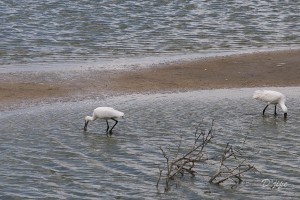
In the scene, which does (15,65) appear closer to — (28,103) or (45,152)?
(28,103)

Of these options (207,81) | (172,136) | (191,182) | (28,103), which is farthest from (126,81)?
(191,182)

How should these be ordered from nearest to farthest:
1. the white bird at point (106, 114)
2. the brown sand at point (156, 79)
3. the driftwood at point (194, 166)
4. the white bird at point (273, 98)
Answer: the driftwood at point (194, 166) < the white bird at point (106, 114) < the white bird at point (273, 98) < the brown sand at point (156, 79)

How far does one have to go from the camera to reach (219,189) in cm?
1030

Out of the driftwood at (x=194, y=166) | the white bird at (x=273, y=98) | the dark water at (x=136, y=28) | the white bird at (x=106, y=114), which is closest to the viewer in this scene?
the driftwood at (x=194, y=166)

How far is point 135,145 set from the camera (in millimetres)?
12523

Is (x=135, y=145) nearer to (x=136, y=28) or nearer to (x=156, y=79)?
(x=156, y=79)

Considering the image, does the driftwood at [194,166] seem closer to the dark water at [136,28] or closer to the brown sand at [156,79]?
the brown sand at [156,79]

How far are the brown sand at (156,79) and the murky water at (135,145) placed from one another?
96cm

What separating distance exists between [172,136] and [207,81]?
6045mm

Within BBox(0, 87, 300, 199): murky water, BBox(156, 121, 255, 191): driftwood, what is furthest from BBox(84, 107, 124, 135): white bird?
BBox(156, 121, 255, 191): driftwood

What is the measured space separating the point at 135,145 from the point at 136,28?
15.6 metres

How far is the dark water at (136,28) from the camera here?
23.5 metres

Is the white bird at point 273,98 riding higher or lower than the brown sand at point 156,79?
higher

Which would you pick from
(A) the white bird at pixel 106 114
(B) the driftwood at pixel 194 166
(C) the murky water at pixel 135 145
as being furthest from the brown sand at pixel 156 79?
(B) the driftwood at pixel 194 166
